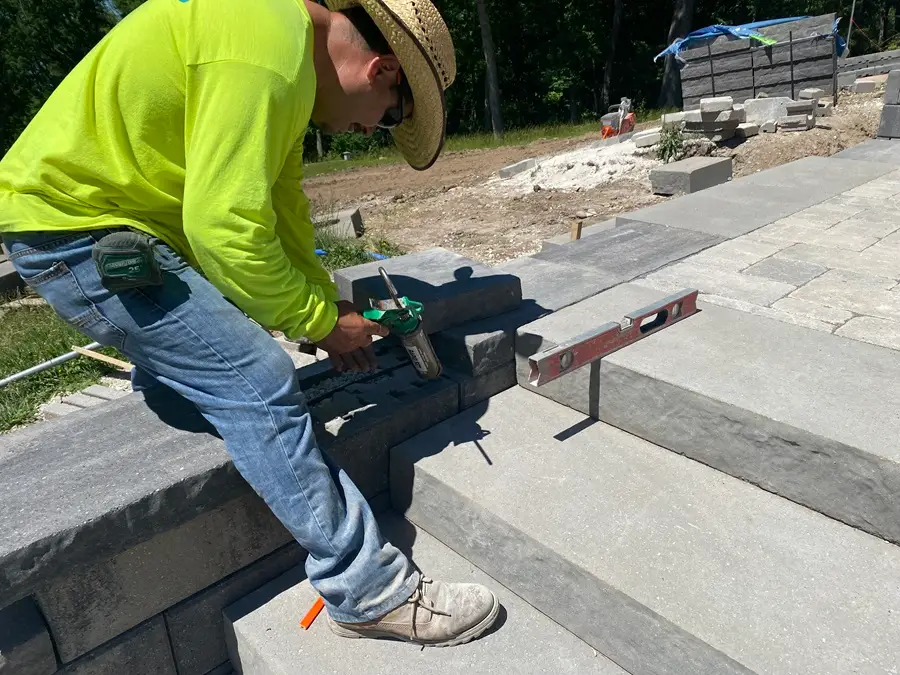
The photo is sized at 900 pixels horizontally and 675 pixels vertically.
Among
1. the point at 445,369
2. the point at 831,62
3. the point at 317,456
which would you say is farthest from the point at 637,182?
the point at 317,456

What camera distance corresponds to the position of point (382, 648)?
1846 millimetres

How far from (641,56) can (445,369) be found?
28.8 m

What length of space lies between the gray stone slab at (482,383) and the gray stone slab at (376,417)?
0.04 metres

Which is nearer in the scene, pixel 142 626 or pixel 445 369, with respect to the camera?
pixel 142 626

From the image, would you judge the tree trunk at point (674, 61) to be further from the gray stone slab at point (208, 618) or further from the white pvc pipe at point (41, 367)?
the gray stone slab at point (208, 618)

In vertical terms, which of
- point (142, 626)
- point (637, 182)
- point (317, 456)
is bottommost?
point (637, 182)

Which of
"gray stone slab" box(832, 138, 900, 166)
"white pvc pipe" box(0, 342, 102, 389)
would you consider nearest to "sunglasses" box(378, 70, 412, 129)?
"white pvc pipe" box(0, 342, 102, 389)

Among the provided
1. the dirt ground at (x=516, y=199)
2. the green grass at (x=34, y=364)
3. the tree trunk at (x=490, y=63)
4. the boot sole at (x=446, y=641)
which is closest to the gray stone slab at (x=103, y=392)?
the green grass at (x=34, y=364)

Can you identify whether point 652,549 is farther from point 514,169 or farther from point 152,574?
point 514,169

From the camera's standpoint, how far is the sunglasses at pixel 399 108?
1900 mm

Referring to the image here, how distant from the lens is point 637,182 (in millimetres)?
8664

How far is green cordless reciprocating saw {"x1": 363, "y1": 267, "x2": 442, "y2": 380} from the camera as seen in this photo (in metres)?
2.09

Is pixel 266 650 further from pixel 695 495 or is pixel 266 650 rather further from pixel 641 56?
pixel 641 56

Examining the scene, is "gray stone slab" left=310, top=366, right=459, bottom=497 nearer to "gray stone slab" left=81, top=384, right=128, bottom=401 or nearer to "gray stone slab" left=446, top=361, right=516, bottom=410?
"gray stone slab" left=446, top=361, right=516, bottom=410
